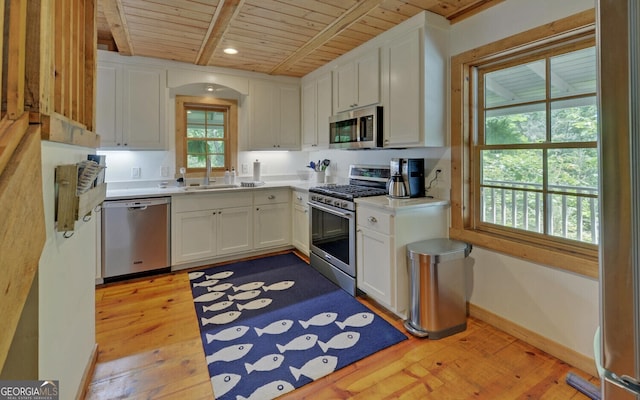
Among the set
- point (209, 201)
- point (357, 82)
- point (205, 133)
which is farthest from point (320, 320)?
point (205, 133)

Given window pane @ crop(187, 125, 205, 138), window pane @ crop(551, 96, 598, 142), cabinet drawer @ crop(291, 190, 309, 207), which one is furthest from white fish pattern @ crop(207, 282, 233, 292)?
window pane @ crop(551, 96, 598, 142)

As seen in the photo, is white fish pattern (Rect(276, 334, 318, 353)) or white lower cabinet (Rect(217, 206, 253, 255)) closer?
white fish pattern (Rect(276, 334, 318, 353))

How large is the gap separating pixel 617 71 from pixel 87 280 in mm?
2378

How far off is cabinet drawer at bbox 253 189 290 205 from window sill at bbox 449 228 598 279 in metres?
2.22

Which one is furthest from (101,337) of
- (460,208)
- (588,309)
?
(588,309)

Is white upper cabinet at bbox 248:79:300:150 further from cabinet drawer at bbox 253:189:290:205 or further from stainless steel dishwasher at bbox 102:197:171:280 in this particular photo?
stainless steel dishwasher at bbox 102:197:171:280

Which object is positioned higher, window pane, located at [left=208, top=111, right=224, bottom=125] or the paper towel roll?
window pane, located at [left=208, top=111, right=224, bottom=125]

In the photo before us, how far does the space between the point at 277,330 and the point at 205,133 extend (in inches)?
116

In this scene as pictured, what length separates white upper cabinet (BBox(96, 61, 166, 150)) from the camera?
3420 millimetres

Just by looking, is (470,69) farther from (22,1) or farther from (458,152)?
(22,1)

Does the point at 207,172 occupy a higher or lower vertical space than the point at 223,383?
higher

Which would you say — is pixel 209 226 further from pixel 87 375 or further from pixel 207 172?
pixel 87 375

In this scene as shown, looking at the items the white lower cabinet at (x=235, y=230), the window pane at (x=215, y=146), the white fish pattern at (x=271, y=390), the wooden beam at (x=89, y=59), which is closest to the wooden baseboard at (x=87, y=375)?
the white fish pattern at (x=271, y=390)

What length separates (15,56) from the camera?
0.92m
